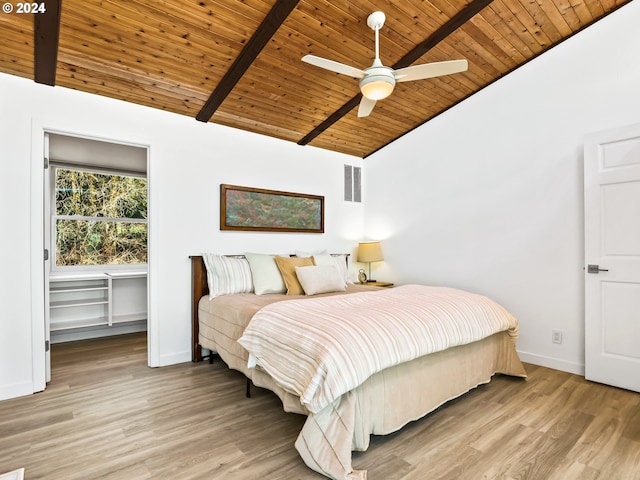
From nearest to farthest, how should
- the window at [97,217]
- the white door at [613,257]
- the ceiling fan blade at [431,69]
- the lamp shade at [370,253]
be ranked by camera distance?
1. the ceiling fan blade at [431,69]
2. the white door at [613,257]
3. the window at [97,217]
4. the lamp shade at [370,253]

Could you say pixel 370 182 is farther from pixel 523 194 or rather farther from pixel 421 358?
pixel 421 358

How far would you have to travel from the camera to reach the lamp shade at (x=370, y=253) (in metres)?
4.77

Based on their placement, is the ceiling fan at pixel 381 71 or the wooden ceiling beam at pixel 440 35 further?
the wooden ceiling beam at pixel 440 35

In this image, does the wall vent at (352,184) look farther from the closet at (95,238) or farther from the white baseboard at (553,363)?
the white baseboard at (553,363)

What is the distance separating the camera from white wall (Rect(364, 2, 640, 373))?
3.06 m

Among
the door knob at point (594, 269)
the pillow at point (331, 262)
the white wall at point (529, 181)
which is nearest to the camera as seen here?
the door knob at point (594, 269)

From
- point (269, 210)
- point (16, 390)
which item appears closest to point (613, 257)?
point (269, 210)

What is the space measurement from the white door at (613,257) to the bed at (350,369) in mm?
694

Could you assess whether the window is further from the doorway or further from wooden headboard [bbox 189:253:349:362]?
wooden headboard [bbox 189:253:349:362]

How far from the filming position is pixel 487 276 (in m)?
3.76

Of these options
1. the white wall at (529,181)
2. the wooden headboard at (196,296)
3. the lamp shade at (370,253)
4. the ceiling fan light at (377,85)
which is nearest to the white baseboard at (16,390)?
the wooden headboard at (196,296)

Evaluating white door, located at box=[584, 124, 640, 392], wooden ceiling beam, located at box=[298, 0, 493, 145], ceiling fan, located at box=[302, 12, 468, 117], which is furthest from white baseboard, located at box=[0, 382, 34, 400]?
white door, located at box=[584, 124, 640, 392]

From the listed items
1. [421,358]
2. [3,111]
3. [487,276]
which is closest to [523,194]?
[487,276]

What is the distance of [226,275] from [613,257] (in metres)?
3.47
